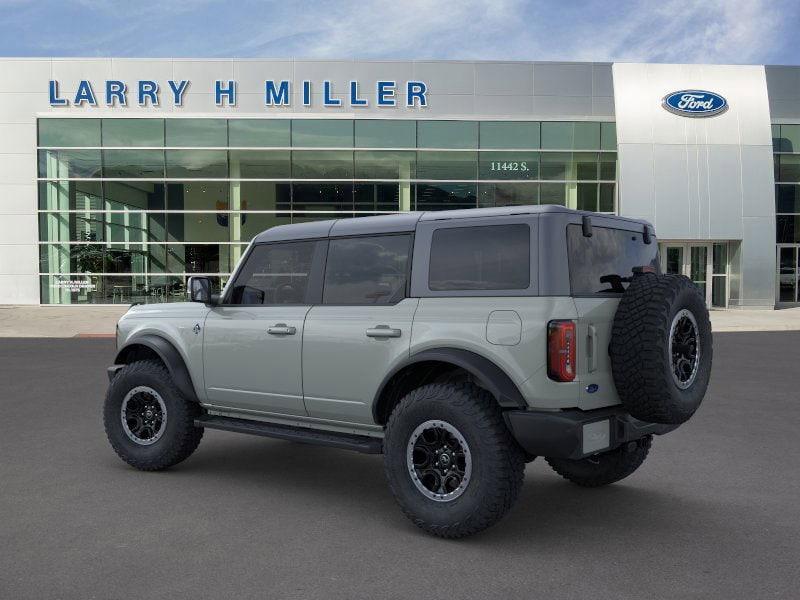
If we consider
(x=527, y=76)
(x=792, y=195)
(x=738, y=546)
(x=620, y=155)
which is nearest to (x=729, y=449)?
(x=738, y=546)

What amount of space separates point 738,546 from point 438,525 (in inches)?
67.0

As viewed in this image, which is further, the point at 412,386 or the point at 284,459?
the point at 284,459

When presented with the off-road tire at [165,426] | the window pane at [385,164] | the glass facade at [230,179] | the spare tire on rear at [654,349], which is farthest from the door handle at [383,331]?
the window pane at [385,164]

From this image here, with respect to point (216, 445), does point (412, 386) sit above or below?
above

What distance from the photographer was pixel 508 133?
28422mm

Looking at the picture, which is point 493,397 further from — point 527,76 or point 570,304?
point 527,76

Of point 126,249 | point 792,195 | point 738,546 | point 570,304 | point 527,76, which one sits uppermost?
point 527,76

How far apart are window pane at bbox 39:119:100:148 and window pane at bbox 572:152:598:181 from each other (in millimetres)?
17728

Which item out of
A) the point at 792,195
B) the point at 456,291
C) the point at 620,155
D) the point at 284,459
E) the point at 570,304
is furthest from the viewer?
the point at 792,195

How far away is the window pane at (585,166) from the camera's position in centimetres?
2862

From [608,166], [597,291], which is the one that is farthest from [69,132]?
[597,291]

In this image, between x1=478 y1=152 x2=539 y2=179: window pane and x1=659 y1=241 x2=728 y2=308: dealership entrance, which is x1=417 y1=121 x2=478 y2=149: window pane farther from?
x1=659 y1=241 x2=728 y2=308: dealership entrance

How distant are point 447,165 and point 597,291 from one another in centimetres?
2446

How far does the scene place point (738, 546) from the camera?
14.2 ft
